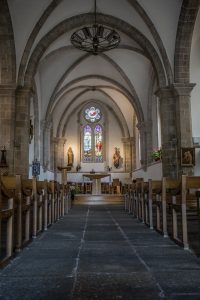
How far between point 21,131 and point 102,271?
1042cm

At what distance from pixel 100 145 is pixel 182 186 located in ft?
72.2

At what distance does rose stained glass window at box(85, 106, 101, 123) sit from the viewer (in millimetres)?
26806

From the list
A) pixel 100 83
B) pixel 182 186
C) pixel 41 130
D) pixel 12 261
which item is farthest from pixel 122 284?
→ pixel 100 83

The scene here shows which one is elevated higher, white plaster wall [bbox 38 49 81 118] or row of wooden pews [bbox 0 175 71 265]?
white plaster wall [bbox 38 49 81 118]

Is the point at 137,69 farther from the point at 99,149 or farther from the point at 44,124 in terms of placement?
the point at 99,149

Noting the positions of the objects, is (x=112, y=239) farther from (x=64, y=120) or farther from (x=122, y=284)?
(x=64, y=120)

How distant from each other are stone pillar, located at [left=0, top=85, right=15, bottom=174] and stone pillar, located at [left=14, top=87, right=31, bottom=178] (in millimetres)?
208

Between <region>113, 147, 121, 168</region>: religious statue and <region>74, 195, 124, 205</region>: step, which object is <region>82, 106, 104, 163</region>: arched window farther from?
<region>74, 195, 124, 205</region>: step

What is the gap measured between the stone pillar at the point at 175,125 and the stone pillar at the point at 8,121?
5.99m

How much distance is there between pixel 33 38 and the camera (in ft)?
42.3

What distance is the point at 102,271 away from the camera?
3.13m

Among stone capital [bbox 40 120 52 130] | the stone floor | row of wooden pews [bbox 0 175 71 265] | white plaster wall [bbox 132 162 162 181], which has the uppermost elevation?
stone capital [bbox 40 120 52 130]

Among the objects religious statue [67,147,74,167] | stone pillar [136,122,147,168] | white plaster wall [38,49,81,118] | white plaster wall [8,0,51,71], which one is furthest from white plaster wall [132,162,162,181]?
white plaster wall [8,0,51,71]

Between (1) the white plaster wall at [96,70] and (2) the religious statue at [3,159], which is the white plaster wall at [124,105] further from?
(2) the religious statue at [3,159]
